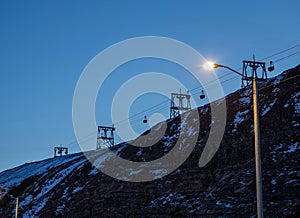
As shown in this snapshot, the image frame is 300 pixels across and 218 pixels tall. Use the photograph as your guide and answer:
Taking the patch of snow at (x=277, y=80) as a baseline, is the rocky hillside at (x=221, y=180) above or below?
below

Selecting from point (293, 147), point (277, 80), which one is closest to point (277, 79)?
point (277, 80)

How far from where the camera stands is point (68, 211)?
160ft

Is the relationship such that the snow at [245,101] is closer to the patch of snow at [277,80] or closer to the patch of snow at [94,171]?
the patch of snow at [277,80]

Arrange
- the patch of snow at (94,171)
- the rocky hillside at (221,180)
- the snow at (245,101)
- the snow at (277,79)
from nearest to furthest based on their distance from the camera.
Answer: the rocky hillside at (221,180) < the snow at (277,79) < the snow at (245,101) < the patch of snow at (94,171)

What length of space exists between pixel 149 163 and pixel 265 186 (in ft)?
67.2

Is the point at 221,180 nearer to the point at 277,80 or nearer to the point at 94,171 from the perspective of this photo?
the point at 277,80

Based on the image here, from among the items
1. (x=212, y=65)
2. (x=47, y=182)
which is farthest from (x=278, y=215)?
(x=47, y=182)

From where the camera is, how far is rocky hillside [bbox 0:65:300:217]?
103ft

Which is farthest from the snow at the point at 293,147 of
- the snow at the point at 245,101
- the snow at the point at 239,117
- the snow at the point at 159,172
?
the snow at the point at 159,172

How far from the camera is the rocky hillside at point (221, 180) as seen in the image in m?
31.5

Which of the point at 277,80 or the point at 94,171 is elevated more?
the point at 277,80

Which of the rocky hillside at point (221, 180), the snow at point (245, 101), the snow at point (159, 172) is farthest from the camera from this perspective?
the snow at point (245, 101)

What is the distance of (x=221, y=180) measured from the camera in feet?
120

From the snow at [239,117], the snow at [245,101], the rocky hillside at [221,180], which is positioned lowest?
the rocky hillside at [221,180]
